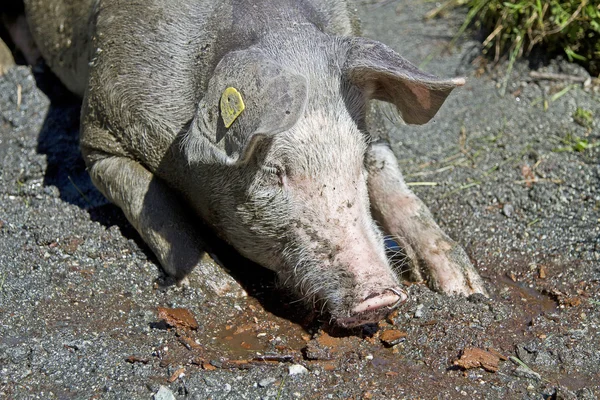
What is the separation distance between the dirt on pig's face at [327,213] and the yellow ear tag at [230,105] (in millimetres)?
213

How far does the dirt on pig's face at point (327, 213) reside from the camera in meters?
3.67

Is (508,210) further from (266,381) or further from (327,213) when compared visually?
(266,381)

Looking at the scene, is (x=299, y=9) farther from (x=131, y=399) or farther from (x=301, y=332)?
(x=131, y=399)

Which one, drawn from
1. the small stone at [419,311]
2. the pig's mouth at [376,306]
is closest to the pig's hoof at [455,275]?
the small stone at [419,311]

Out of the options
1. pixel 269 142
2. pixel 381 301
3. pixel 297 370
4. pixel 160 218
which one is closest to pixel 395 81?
pixel 269 142

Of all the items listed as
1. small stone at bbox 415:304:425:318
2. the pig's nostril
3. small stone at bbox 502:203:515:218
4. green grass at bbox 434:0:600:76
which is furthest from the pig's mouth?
green grass at bbox 434:0:600:76

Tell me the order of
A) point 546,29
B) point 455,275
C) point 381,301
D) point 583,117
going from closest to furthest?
1. point 381,301
2. point 455,275
3. point 583,117
4. point 546,29

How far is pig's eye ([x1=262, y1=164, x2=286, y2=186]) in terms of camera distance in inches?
147

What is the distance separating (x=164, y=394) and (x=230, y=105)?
1.16m

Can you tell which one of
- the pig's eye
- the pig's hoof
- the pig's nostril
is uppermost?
the pig's eye

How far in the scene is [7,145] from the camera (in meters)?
5.46

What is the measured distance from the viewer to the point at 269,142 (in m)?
3.66

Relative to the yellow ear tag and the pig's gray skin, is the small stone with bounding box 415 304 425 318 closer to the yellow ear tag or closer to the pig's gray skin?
the pig's gray skin

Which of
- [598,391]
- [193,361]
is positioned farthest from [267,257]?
[598,391]
